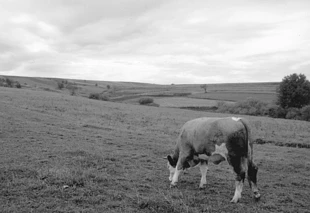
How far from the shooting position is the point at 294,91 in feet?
207

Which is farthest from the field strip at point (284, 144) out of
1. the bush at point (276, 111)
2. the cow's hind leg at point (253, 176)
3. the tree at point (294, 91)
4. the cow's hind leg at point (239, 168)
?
the tree at point (294, 91)

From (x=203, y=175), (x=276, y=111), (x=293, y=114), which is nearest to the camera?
(x=203, y=175)

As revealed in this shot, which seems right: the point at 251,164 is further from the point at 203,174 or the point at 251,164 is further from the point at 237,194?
the point at 203,174

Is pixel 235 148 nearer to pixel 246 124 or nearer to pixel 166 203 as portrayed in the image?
pixel 246 124

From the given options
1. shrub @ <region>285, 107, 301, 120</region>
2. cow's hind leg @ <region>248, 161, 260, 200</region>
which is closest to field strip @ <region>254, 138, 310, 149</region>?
cow's hind leg @ <region>248, 161, 260, 200</region>

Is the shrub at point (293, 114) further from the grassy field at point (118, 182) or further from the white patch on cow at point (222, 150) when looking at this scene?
the white patch on cow at point (222, 150)

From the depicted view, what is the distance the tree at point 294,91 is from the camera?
6331 centimetres

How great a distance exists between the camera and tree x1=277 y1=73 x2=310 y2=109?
2493 inches

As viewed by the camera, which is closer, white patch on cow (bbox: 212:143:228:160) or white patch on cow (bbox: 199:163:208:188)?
white patch on cow (bbox: 212:143:228:160)

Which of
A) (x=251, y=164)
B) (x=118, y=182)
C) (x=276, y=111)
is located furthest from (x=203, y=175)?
(x=276, y=111)

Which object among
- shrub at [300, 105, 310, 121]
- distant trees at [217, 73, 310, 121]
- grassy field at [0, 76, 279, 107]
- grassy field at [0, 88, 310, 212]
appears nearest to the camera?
grassy field at [0, 88, 310, 212]

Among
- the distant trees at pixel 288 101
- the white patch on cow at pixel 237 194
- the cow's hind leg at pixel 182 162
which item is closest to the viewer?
the white patch on cow at pixel 237 194

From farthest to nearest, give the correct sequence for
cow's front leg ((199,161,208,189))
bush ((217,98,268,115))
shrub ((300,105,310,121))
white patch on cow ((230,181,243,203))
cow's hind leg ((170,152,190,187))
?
bush ((217,98,268,115))
shrub ((300,105,310,121))
cow's hind leg ((170,152,190,187))
cow's front leg ((199,161,208,189))
white patch on cow ((230,181,243,203))

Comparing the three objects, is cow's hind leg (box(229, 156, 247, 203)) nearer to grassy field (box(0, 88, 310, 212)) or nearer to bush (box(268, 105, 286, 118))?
grassy field (box(0, 88, 310, 212))
